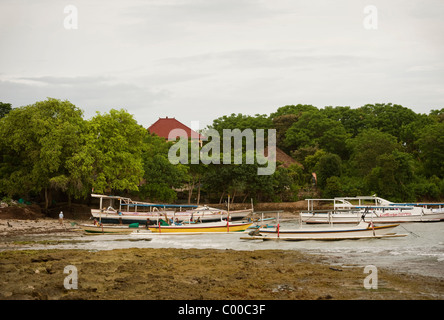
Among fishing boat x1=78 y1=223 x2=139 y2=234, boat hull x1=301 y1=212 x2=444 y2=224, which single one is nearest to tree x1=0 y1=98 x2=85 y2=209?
fishing boat x1=78 y1=223 x2=139 y2=234

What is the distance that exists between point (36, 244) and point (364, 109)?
66565 millimetres

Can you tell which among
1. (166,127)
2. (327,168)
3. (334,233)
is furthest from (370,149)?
(166,127)

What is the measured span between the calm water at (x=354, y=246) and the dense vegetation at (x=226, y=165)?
43.8 feet

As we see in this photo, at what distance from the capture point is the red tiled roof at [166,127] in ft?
290

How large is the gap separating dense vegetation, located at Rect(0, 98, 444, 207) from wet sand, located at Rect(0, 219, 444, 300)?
1041 inches

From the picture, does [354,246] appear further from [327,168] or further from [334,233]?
[327,168]

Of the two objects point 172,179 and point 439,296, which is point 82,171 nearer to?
point 172,179

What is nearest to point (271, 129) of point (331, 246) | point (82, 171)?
point (82, 171)

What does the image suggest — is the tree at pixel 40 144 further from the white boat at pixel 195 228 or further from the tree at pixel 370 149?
the tree at pixel 370 149

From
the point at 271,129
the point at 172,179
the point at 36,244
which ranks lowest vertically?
the point at 36,244

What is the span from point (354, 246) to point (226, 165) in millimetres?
31582

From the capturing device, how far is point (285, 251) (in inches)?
933

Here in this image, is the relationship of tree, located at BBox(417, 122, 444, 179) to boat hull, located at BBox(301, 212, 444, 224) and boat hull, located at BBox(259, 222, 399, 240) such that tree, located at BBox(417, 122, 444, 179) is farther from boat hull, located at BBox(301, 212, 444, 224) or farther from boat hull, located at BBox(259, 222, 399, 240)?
boat hull, located at BBox(259, 222, 399, 240)

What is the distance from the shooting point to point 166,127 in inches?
3526
